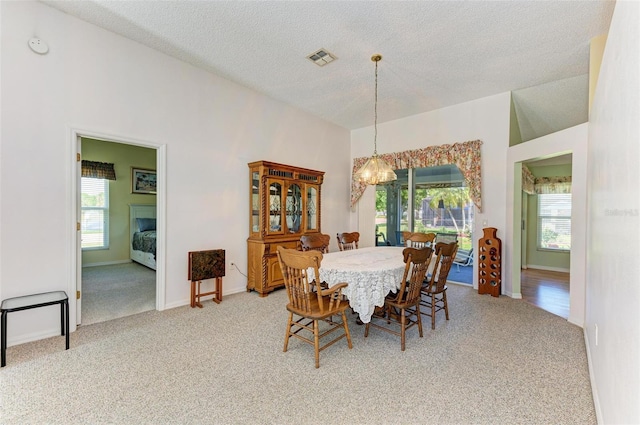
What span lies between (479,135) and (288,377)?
15.2 feet

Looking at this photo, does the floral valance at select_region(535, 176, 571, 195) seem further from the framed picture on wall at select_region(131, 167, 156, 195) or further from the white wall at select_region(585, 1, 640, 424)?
the framed picture on wall at select_region(131, 167, 156, 195)

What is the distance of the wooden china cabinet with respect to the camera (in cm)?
435

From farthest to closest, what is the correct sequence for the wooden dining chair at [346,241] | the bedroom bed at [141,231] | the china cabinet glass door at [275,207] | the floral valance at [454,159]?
the bedroom bed at [141,231] < the floral valance at [454,159] < the china cabinet glass door at [275,207] < the wooden dining chair at [346,241]

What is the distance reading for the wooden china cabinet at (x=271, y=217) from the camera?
435 centimetres

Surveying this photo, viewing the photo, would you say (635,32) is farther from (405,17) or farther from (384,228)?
(384,228)

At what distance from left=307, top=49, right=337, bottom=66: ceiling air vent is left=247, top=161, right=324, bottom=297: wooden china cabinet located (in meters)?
1.55

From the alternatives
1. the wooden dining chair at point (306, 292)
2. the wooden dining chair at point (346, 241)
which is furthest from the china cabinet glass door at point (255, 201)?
the wooden dining chair at point (306, 292)

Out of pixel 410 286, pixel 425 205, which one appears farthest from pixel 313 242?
pixel 425 205

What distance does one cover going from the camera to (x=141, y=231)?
6.48 metres

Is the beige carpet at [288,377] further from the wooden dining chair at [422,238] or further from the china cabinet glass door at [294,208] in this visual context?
the china cabinet glass door at [294,208]

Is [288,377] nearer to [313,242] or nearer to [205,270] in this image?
[313,242]

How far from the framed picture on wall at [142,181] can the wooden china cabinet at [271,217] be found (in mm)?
3760

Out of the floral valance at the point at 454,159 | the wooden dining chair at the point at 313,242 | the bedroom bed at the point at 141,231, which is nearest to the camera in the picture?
the wooden dining chair at the point at 313,242

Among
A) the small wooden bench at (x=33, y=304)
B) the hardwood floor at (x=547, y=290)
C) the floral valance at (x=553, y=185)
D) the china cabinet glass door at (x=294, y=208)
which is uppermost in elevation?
the floral valance at (x=553, y=185)
